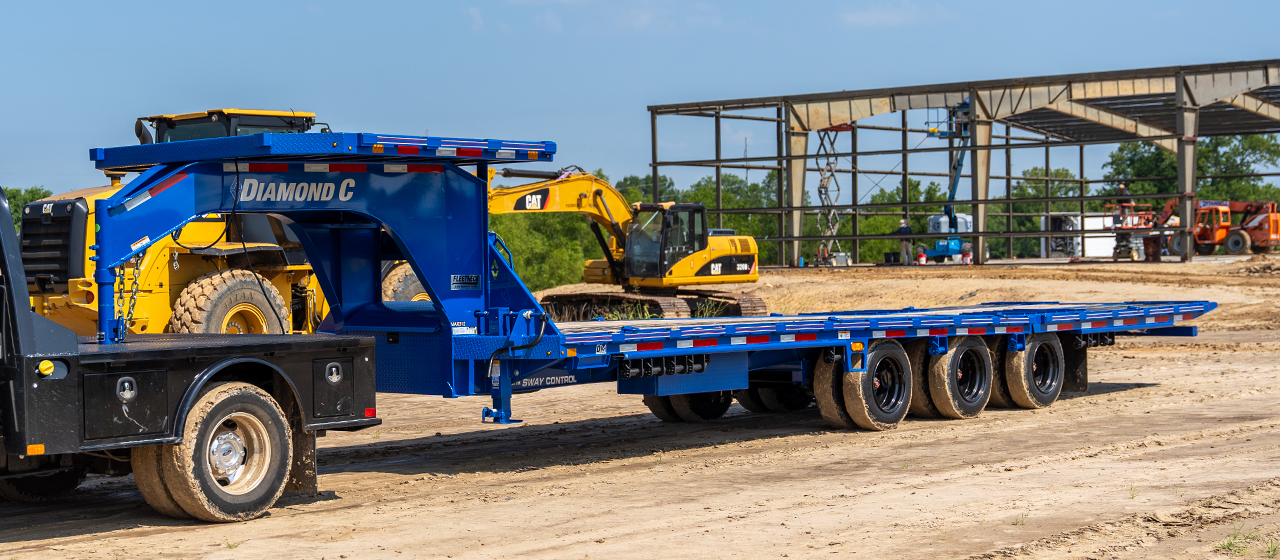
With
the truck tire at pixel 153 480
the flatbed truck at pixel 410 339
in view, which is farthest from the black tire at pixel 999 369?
the truck tire at pixel 153 480

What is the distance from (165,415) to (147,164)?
83.0 inches

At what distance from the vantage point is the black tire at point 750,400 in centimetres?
1426

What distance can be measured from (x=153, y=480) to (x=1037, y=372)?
10227 millimetres

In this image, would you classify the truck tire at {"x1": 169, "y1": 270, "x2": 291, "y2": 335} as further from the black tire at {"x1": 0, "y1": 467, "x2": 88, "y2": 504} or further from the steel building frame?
the steel building frame

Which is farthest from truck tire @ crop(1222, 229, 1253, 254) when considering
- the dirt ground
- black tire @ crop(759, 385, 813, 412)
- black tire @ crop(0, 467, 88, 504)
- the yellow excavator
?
black tire @ crop(0, 467, 88, 504)

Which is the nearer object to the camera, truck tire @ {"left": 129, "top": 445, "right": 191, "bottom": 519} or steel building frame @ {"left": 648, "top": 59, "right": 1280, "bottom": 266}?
truck tire @ {"left": 129, "top": 445, "right": 191, "bottom": 519}

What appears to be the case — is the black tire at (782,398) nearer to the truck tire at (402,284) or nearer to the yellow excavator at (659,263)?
the truck tire at (402,284)

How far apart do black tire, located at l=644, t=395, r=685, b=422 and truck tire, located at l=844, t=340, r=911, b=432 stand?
83.8 inches

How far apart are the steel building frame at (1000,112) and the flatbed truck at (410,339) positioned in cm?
2322

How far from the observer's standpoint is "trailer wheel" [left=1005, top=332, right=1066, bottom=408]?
46.3 ft

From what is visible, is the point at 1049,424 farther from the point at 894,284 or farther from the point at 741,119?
the point at 741,119

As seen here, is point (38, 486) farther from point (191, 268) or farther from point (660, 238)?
point (660, 238)

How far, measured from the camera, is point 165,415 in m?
7.64

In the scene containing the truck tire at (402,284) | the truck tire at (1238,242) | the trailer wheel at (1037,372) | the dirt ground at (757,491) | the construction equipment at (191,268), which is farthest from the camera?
the truck tire at (1238,242)
